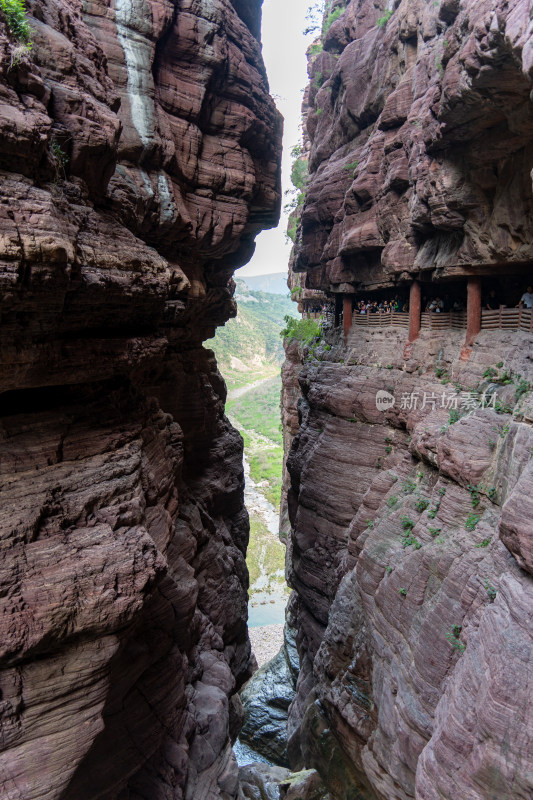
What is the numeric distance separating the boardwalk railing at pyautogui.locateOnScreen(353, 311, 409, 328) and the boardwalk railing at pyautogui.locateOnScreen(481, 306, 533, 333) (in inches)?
145

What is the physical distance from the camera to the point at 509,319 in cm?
1325

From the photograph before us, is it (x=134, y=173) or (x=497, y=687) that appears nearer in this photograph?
(x=497, y=687)

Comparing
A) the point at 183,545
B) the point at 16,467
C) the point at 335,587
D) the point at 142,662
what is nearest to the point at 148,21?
the point at 16,467

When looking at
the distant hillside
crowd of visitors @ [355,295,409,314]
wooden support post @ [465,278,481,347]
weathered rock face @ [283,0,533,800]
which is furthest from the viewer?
the distant hillside

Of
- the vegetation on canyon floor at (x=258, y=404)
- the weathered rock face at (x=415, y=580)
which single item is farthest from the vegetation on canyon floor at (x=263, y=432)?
the weathered rock face at (x=415, y=580)

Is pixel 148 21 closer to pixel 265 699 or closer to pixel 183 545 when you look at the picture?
pixel 183 545

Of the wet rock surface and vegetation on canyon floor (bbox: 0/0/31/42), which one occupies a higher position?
vegetation on canyon floor (bbox: 0/0/31/42)

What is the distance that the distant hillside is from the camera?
7600cm

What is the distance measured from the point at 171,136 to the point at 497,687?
1288 cm

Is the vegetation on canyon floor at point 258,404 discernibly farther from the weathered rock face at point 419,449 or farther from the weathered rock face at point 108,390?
the weathered rock face at point 108,390

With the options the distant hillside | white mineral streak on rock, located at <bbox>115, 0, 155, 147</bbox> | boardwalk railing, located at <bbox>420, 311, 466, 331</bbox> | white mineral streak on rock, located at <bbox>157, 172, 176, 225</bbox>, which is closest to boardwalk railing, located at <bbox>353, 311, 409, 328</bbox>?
boardwalk railing, located at <bbox>420, 311, 466, 331</bbox>

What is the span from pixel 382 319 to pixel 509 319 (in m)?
6.02

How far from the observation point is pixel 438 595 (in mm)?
9219

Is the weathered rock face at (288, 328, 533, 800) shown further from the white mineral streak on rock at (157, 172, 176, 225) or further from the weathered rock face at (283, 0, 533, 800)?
the white mineral streak on rock at (157, 172, 176, 225)
